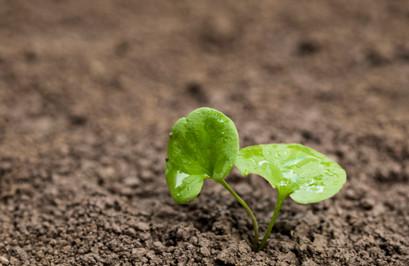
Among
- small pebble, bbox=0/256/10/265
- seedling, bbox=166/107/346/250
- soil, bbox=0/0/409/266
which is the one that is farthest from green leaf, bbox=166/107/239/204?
small pebble, bbox=0/256/10/265

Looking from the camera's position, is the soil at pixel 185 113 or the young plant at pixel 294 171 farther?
the soil at pixel 185 113

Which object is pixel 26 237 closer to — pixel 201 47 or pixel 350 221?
pixel 350 221

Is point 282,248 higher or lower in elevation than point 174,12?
lower

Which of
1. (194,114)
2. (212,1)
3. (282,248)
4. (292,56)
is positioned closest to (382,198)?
(282,248)

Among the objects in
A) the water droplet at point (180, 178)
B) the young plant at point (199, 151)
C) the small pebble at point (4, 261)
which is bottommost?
the small pebble at point (4, 261)

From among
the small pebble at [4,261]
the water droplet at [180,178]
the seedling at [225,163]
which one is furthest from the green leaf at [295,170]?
the small pebble at [4,261]

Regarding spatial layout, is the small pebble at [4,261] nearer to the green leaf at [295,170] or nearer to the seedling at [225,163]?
the seedling at [225,163]
